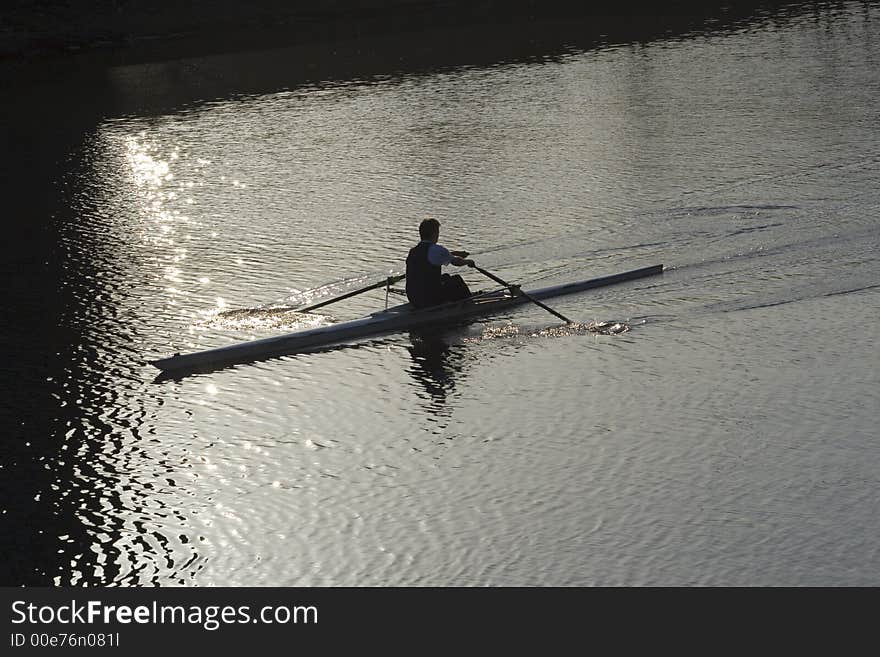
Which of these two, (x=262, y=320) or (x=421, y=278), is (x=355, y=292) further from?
(x=262, y=320)

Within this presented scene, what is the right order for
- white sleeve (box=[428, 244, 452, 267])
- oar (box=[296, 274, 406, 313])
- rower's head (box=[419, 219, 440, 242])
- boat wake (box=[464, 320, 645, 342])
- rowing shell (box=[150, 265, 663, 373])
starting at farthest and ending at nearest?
oar (box=[296, 274, 406, 313])
rower's head (box=[419, 219, 440, 242])
white sleeve (box=[428, 244, 452, 267])
boat wake (box=[464, 320, 645, 342])
rowing shell (box=[150, 265, 663, 373])

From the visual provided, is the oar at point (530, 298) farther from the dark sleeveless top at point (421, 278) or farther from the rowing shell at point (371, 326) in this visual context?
the dark sleeveless top at point (421, 278)

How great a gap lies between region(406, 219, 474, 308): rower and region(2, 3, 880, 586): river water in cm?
60

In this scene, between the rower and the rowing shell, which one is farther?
the rower

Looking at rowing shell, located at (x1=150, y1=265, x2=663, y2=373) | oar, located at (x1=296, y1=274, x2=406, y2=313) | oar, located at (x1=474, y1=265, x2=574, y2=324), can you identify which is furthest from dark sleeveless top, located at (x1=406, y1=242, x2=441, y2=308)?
oar, located at (x1=474, y1=265, x2=574, y2=324)

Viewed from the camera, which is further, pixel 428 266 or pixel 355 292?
pixel 355 292

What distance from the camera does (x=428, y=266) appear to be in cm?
1627

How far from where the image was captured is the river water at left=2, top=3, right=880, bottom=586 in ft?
35.3

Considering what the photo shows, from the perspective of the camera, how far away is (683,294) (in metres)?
17.0

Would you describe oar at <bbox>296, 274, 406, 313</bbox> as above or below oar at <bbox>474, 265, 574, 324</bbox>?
above

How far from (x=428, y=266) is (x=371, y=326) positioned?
3.39 ft

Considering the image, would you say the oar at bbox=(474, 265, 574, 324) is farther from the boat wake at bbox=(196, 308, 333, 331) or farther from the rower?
the boat wake at bbox=(196, 308, 333, 331)

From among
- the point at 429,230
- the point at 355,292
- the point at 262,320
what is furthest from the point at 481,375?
the point at 262,320

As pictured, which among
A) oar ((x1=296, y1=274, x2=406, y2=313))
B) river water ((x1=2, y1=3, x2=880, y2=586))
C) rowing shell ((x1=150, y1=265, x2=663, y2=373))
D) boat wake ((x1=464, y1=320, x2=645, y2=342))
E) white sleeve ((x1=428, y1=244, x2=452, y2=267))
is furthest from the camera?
oar ((x1=296, y1=274, x2=406, y2=313))
